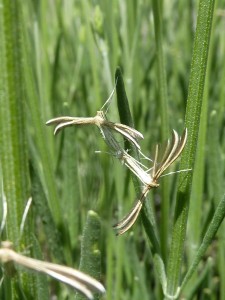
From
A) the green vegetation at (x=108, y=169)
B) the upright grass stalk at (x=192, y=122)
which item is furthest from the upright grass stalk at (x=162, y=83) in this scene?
the upright grass stalk at (x=192, y=122)

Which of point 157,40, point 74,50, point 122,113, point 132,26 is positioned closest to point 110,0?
point 132,26

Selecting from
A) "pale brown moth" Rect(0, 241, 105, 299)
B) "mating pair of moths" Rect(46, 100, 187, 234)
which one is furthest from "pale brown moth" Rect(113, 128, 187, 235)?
"pale brown moth" Rect(0, 241, 105, 299)

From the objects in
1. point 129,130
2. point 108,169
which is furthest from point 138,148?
point 108,169

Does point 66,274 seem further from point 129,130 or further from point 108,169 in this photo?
point 108,169

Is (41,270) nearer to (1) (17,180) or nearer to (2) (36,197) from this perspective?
(1) (17,180)

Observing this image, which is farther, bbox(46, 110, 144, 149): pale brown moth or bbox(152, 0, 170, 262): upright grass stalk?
bbox(152, 0, 170, 262): upright grass stalk

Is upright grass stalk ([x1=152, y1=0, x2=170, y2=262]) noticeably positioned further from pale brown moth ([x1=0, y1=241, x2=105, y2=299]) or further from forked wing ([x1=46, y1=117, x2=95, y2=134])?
pale brown moth ([x1=0, y1=241, x2=105, y2=299])


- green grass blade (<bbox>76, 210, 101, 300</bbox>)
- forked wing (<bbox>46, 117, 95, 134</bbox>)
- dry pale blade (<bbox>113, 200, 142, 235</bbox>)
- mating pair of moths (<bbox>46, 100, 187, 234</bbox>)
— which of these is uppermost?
forked wing (<bbox>46, 117, 95, 134</bbox>)
